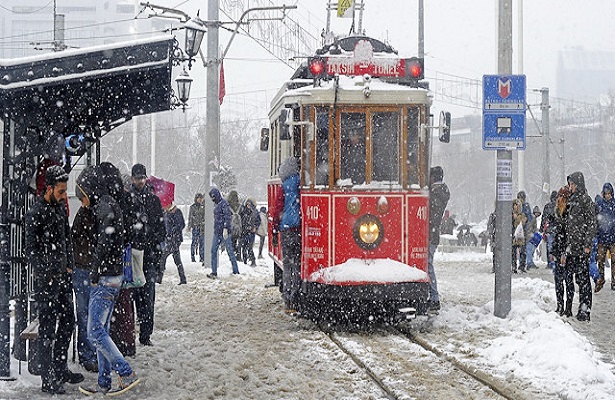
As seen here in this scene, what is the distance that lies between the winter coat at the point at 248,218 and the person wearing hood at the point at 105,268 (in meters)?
14.7

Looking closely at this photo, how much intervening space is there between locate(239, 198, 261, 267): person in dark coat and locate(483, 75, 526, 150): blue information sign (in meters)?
11.1

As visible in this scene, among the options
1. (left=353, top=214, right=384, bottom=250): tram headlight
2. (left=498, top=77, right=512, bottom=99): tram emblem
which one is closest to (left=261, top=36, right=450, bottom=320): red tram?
(left=353, top=214, right=384, bottom=250): tram headlight

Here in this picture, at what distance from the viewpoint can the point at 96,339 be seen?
24.5 feet

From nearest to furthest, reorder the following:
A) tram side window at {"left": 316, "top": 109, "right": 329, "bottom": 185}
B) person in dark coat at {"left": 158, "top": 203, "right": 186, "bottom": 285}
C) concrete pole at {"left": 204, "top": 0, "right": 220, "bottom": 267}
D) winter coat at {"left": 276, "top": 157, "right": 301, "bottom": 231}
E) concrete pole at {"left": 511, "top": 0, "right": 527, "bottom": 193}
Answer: tram side window at {"left": 316, "top": 109, "right": 329, "bottom": 185} < winter coat at {"left": 276, "top": 157, "right": 301, "bottom": 231} < person in dark coat at {"left": 158, "top": 203, "right": 186, "bottom": 285} < concrete pole at {"left": 204, "top": 0, "right": 220, "bottom": 267} < concrete pole at {"left": 511, "top": 0, "right": 527, "bottom": 193}

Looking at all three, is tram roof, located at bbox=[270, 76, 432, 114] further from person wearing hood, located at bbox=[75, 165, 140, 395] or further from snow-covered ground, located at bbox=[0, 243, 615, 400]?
person wearing hood, located at bbox=[75, 165, 140, 395]

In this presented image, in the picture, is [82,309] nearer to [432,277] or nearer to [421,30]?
[432,277]

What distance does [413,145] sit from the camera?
1134cm

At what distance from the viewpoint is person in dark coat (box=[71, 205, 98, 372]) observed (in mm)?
7859

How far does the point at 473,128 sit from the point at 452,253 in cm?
6733

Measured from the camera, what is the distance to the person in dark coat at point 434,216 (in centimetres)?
1245

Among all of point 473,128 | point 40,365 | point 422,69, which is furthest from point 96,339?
point 473,128

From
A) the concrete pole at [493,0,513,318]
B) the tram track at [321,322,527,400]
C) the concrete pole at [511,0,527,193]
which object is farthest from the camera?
the concrete pole at [511,0,527,193]

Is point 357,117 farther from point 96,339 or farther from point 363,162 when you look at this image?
point 96,339

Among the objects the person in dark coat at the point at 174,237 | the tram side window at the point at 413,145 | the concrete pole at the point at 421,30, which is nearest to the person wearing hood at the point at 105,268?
the tram side window at the point at 413,145
